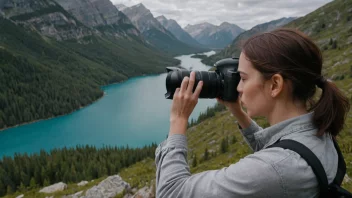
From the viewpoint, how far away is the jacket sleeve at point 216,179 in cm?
144

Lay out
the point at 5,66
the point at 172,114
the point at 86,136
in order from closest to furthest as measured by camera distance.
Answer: the point at 172,114
the point at 86,136
the point at 5,66

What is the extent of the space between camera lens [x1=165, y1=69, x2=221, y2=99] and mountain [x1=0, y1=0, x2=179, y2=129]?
81662mm

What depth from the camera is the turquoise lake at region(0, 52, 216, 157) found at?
187 ft

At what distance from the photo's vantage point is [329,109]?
1.75 metres

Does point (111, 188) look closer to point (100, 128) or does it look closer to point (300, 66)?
point (300, 66)

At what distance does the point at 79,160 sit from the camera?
139ft

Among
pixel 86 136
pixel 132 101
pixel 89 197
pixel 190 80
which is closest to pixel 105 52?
pixel 132 101

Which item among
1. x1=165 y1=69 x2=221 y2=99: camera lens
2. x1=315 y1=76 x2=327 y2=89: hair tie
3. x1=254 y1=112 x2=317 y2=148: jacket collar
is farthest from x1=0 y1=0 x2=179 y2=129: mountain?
x1=315 y1=76 x2=327 y2=89: hair tie

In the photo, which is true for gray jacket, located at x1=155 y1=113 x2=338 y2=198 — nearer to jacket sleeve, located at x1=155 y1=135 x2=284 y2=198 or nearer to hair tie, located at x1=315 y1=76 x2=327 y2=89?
jacket sleeve, located at x1=155 y1=135 x2=284 y2=198

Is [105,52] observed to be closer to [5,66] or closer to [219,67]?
[5,66]

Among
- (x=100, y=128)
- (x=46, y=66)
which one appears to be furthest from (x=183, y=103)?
(x=46, y=66)

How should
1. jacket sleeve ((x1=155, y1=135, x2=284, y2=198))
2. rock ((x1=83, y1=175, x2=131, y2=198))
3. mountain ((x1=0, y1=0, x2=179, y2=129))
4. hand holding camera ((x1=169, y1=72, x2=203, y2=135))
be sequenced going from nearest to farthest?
1. jacket sleeve ((x1=155, y1=135, x2=284, y2=198))
2. hand holding camera ((x1=169, y1=72, x2=203, y2=135))
3. rock ((x1=83, y1=175, x2=131, y2=198))
4. mountain ((x1=0, y1=0, x2=179, y2=129))

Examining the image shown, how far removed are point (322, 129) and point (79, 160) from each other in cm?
4448

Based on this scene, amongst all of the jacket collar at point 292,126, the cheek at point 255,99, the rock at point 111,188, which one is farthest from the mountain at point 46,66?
the jacket collar at point 292,126
